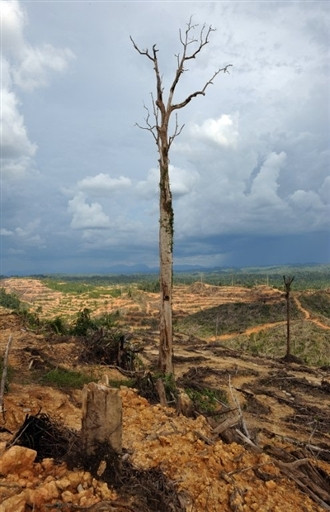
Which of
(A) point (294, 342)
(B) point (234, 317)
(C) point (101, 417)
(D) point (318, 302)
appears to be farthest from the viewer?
(D) point (318, 302)

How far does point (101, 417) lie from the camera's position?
13.5 feet

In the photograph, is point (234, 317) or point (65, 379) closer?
point (65, 379)

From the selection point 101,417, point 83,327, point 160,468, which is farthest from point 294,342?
point 101,417

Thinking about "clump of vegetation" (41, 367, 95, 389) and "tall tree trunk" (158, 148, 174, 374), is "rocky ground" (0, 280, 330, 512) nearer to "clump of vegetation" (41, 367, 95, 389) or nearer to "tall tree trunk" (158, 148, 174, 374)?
"clump of vegetation" (41, 367, 95, 389)

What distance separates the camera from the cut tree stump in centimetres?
408

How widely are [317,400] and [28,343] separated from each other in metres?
10.6

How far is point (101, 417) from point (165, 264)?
7589mm

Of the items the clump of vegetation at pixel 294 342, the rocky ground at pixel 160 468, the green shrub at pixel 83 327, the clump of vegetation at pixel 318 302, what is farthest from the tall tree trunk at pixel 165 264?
the clump of vegetation at pixel 318 302

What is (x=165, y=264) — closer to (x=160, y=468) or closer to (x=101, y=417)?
(x=160, y=468)

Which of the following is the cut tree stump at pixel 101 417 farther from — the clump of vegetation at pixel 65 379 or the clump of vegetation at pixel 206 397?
the clump of vegetation at pixel 206 397

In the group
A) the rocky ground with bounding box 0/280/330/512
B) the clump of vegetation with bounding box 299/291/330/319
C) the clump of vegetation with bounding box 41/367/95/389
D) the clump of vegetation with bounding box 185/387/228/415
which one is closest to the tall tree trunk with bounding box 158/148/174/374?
the clump of vegetation with bounding box 185/387/228/415

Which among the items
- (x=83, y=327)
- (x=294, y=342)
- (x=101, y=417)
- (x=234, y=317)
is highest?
(x=101, y=417)

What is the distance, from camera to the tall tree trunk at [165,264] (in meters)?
11.6

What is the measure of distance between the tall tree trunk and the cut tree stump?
24.3 feet
